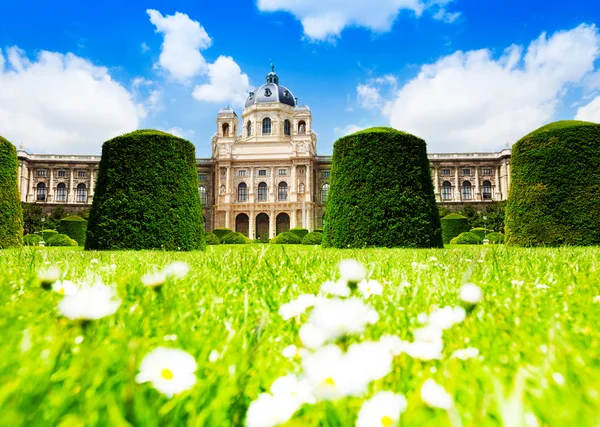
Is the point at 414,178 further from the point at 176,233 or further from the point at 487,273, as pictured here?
the point at 487,273

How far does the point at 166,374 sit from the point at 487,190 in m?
57.9

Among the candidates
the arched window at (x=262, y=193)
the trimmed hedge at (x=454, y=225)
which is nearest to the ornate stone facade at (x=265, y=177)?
the arched window at (x=262, y=193)

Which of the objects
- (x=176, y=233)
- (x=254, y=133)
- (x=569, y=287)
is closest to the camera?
(x=569, y=287)

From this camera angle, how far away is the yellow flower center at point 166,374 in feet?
2.19

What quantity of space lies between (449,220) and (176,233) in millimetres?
21672

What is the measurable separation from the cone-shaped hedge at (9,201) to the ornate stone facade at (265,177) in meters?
38.9

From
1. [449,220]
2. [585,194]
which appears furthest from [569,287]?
[449,220]

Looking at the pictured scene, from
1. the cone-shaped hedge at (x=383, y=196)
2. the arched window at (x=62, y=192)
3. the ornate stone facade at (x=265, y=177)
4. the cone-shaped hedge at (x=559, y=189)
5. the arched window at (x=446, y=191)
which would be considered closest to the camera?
the cone-shaped hedge at (x=559, y=189)

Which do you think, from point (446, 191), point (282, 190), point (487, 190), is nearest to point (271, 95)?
point (282, 190)

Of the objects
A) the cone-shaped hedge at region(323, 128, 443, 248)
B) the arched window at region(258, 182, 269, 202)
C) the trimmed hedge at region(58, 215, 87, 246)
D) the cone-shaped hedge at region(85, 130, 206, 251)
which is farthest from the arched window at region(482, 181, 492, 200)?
the cone-shaped hedge at region(85, 130, 206, 251)

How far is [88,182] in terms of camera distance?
173 ft

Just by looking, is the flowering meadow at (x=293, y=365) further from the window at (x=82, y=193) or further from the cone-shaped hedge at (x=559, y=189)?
the window at (x=82, y=193)

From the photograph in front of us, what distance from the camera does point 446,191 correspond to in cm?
5372

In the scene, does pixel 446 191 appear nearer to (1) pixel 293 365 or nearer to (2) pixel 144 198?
(2) pixel 144 198
